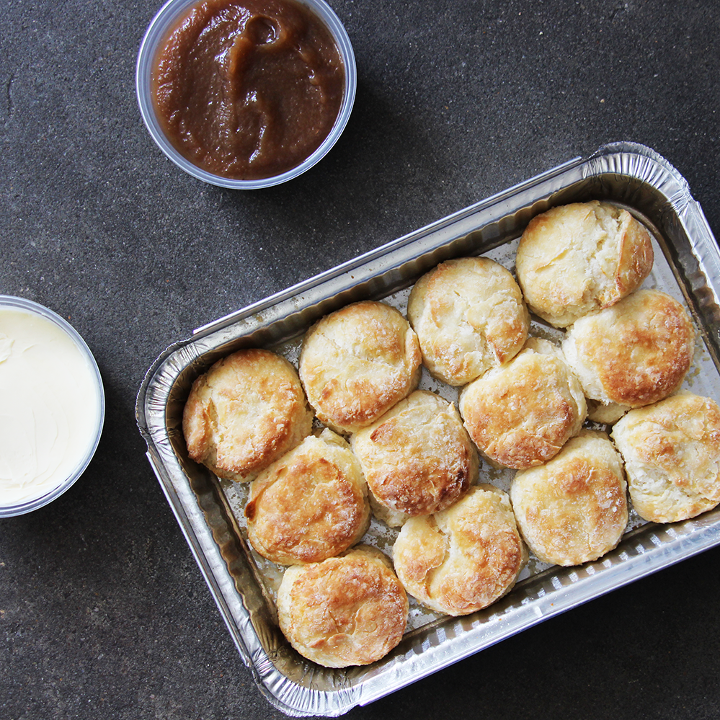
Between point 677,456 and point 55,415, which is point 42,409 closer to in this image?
point 55,415

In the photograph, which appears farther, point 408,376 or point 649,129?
point 649,129

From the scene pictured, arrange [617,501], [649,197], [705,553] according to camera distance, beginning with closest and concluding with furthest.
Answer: [617,501] < [649,197] < [705,553]

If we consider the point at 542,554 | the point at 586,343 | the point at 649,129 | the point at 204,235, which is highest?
the point at 204,235

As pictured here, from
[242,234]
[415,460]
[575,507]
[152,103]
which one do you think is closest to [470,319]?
[415,460]

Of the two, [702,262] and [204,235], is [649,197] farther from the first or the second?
[204,235]

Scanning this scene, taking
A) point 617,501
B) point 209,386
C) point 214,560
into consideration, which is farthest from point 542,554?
point 209,386

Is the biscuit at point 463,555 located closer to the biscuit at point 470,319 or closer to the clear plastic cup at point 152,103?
the biscuit at point 470,319

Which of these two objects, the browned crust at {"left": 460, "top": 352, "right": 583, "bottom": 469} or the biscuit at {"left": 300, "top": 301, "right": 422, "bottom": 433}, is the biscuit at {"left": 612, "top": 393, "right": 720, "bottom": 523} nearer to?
the browned crust at {"left": 460, "top": 352, "right": 583, "bottom": 469}
